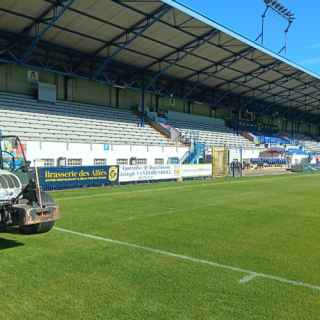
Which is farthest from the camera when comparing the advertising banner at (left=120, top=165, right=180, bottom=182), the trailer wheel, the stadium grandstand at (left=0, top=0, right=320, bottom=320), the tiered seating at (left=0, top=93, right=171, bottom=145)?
the tiered seating at (left=0, top=93, right=171, bottom=145)

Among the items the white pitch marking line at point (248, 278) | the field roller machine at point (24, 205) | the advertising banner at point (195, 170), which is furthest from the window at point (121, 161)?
the white pitch marking line at point (248, 278)

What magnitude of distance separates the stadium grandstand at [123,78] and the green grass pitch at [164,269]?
19.1m

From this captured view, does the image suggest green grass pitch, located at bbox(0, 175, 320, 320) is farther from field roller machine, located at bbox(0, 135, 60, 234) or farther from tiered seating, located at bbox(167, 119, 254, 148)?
tiered seating, located at bbox(167, 119, 254, 148)

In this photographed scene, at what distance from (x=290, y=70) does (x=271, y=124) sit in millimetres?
23756

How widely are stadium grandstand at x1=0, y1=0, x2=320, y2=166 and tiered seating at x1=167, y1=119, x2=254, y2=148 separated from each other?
0.21 meters

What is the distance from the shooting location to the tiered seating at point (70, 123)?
31.2 meters

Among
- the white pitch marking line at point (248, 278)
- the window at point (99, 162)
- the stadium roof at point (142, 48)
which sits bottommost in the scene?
the white pitch marking line at point (248, 278)

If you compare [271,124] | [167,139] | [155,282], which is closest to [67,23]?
[167,139]

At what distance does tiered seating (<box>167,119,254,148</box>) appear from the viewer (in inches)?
1961

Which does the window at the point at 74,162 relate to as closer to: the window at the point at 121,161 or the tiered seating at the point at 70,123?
the tiered seating at the point at 70,123

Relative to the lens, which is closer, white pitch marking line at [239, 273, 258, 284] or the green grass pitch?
the green grass pitch

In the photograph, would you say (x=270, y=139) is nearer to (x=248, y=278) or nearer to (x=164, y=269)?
(x=164, y=269)

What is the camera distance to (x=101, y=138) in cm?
3603

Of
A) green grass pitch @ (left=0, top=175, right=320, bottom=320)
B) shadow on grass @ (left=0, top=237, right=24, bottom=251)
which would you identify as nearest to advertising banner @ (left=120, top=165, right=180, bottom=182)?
green grass pitch @ (left=0, top=175, right=320, bottom=320)
